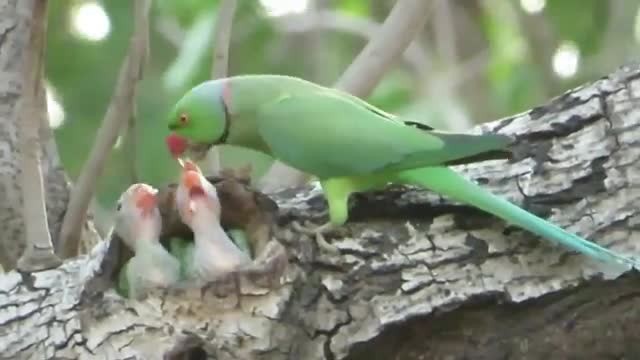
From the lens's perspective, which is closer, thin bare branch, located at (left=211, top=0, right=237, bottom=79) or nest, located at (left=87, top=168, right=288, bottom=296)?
nest, located at (left=87, top=168, right=288, bottom=296)

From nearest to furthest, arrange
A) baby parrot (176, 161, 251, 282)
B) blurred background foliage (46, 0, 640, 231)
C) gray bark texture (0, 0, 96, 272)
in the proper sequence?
baby parrot (176, 161, 251, 282), gray bark texture (0, 0, 96, 272), blurred background foliage (46, 0, 640, 231)

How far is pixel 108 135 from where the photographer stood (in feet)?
2.94

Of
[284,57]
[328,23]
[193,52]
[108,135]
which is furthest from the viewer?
[284,57]

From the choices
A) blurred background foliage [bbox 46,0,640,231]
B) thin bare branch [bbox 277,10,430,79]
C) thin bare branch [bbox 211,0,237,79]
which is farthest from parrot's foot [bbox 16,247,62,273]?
thin bare branch [bbox 277,10,430,79]

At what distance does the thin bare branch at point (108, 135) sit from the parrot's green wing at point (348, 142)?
0.53ft

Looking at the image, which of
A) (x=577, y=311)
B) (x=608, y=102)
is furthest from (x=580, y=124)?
(x=577, y=311)

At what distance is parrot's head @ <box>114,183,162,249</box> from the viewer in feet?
2.39

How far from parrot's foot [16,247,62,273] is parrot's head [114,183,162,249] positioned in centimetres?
10

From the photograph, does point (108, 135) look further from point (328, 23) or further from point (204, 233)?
point (328, 23)

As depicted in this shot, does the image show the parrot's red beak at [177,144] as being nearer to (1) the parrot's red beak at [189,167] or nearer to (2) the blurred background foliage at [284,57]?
(1) the parrot's red beak at [189,167]

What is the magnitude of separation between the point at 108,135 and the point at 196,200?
0.19 metres

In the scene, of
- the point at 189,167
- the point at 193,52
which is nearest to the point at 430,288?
the point at 189,167

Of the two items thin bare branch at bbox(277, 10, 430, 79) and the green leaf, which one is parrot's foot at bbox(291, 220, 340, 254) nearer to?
the green leaf

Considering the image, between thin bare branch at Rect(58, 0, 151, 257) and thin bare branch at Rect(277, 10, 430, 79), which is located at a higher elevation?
thin bare branch at Rect(277, 10, 430, 79)
